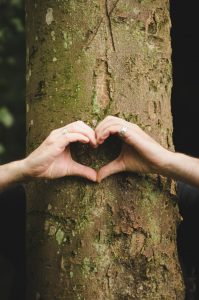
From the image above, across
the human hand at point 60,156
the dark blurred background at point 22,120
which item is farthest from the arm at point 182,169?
the dark blurred background at point 22,120

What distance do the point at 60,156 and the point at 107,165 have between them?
189 millimetres

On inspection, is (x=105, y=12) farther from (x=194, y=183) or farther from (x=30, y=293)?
(x=30, y=293)

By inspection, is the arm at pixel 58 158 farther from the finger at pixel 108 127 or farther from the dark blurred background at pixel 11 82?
the dark blurred background at pixel 11 82

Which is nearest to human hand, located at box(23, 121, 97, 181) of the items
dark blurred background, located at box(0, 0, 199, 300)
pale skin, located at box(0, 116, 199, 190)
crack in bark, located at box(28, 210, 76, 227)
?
pale skin, located at box(0, 116, 199, 190)

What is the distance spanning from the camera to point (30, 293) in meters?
1.90

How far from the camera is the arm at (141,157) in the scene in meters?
1.77

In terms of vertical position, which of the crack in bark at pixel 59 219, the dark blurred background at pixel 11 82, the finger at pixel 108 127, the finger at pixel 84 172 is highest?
the dark blurred background at pixel 11 82

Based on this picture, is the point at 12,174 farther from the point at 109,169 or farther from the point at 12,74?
the point at 12,74

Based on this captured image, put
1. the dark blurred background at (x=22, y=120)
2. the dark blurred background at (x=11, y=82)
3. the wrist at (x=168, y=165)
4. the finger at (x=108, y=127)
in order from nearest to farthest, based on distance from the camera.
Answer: the finger at (x=108, y=127) → the wrist at (x=168, y=165) → the dark blurred background at (x=22, y=120) → the dark blurred background at (x=11, y=82)

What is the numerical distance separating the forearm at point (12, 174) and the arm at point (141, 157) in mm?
349

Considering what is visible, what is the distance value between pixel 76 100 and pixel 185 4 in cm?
318

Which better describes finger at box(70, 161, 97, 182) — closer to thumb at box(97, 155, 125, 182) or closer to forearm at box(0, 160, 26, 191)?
→ thumb at box(97, 155, 125, 182)

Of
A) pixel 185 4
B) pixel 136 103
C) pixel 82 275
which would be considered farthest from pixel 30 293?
pixel 185 4

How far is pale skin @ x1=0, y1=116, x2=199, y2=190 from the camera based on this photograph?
1761 millimetres
